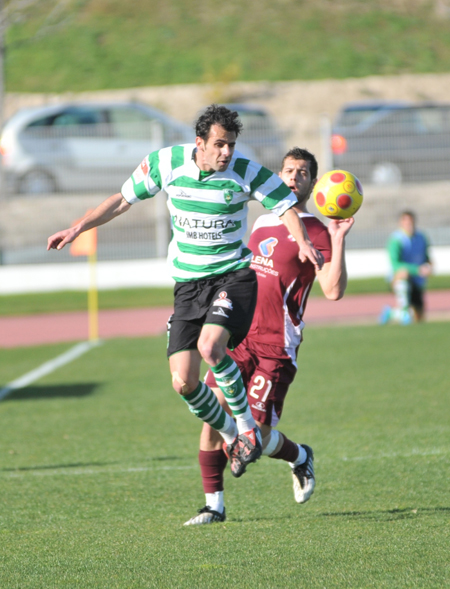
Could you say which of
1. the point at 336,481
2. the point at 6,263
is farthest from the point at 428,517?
the point at 6,263

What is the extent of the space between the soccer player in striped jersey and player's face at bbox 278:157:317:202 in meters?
0.36

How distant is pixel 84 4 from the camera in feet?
168

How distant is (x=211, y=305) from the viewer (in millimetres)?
5031

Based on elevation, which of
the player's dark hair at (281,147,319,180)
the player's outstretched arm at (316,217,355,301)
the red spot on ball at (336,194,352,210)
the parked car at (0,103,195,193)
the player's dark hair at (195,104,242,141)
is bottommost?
the player's outstretched arm at (316,217,355,301)

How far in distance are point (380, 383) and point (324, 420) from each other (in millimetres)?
1896

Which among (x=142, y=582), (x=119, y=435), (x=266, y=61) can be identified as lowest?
(x=119, y=435)

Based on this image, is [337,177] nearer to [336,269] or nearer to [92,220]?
[336,269]

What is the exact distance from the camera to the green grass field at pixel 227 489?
163 inches

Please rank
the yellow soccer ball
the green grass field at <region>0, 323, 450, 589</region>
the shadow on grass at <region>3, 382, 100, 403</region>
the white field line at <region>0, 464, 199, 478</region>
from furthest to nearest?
the shadow on grass at <region>3, 382, 100, 403</region>, the white field line at <region>0, 464, 199, 478</region>, the yellow soccer ball, the green grass field at <region>0, 323, 450, 589</region>

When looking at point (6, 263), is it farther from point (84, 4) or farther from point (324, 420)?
point (84, 4)

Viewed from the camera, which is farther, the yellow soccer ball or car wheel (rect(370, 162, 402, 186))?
car wheel (rect(370, 162, 402, 186))

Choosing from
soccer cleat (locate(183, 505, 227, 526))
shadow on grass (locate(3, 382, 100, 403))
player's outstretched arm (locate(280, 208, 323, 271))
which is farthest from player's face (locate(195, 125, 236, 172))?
shadow on grass (locate(3, 382, 100, 403))

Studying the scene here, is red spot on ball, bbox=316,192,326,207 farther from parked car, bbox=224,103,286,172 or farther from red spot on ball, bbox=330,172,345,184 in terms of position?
parked car, bbox=224,103,286,172

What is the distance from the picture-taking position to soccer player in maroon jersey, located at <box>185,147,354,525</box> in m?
5.43
